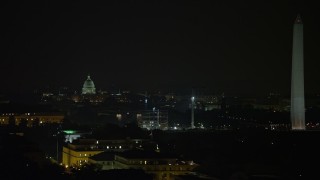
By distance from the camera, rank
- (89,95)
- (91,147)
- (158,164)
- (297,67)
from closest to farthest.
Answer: (158,164)
(297,67)
(91,147)
(89,95)

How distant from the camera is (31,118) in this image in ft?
340

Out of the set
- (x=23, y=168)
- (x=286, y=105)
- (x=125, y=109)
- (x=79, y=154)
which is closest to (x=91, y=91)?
(x=125, y=109)

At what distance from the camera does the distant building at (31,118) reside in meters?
99.6

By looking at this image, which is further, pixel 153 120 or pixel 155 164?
pixel 153 120

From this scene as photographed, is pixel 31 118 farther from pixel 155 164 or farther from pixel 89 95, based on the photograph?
pixel 155 164

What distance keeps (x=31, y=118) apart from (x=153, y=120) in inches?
476

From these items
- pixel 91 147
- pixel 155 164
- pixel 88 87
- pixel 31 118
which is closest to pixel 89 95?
pixel 88 87

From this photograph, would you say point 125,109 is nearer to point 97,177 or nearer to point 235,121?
point 235,121

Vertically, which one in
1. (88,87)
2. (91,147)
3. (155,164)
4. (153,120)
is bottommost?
(155,164)

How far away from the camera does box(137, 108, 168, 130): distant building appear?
94688 millimetres

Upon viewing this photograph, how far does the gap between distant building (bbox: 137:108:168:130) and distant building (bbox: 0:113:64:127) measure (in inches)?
291

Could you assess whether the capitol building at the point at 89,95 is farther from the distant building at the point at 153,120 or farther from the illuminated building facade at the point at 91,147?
the illuminated building facade at the point at 91,147

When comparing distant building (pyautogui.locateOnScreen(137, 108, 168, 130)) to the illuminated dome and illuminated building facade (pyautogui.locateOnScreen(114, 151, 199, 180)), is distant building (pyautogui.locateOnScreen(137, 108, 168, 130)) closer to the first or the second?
illuminated building facade (pyautogui.locateOnScreen(114, 151, 199, 180))

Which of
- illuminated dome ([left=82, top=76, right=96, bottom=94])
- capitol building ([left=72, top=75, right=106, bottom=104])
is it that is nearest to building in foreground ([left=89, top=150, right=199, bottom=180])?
capitol building ([left=72, top=75, right=106, bottom=104])
